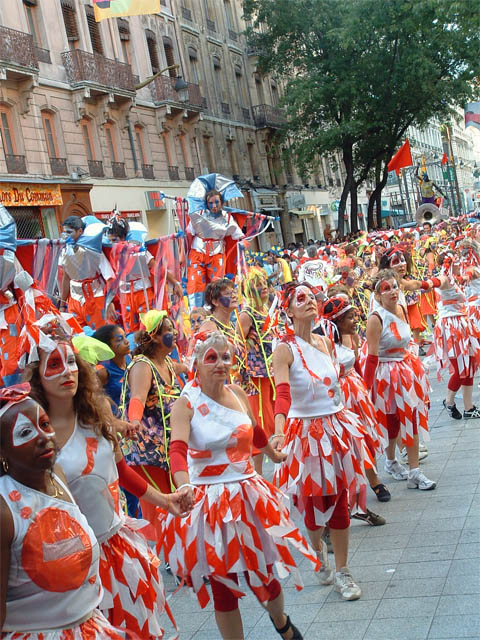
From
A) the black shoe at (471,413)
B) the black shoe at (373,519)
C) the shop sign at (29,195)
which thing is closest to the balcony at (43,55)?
the shop sign at (29,195)

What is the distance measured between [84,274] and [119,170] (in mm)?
19355

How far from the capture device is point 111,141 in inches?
1085

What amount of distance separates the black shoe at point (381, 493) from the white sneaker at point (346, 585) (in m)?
1.67

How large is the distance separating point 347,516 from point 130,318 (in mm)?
Result: 4633

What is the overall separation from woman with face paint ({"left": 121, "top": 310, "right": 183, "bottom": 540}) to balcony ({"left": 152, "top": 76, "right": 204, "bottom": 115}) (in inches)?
1008

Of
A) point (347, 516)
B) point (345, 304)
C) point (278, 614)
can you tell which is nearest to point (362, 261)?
point (345, 304)

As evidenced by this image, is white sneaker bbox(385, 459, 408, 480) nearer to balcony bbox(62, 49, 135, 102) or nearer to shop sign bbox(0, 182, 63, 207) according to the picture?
shop sign bbox(0, 182, 63, 207)

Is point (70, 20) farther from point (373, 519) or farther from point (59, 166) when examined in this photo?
point (373, 519)

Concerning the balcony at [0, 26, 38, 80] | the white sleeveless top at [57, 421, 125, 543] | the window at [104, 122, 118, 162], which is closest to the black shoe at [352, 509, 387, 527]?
the white sleeveless top at [57, 421, 125, 543]

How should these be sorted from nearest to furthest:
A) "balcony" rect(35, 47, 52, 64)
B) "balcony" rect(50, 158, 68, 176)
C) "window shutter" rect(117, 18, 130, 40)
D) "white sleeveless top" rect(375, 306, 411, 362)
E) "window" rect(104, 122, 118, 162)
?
"white sleeveless top" rect(375, 306, 411, 362) → "balcony" rect(35, 47, 52, 64) → "balcony" rect(50, 158, 68, 176) → "window" rect(104, 122, 118, 162) → "window shutter" rect(117, 18, 130, 40)

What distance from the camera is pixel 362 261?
15.0 metres

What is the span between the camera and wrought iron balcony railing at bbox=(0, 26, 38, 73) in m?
21.8

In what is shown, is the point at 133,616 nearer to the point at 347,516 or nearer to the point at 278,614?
the point at 278,614

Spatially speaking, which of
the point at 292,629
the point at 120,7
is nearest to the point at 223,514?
the point at 292,629
